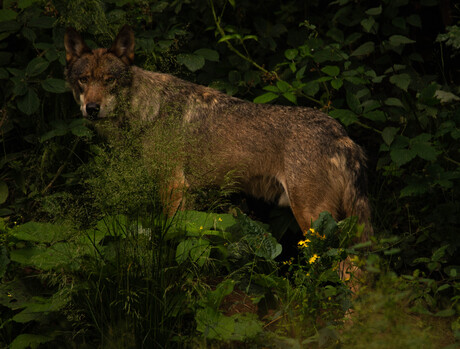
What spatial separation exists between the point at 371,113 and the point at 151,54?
2.07m

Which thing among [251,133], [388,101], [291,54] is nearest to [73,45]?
[251,133]

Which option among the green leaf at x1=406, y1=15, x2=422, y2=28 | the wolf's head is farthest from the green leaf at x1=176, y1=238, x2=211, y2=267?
the green leaf at x1=406, y1=15, x2=422, y2=28

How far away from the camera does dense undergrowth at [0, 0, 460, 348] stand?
3156 mm

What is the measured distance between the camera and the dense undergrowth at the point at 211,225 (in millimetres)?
3156

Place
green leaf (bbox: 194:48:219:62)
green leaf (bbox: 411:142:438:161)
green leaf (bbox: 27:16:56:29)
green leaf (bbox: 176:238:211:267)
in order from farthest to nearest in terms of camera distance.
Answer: green leaf (bbox: 194:48:219:62) < green leaf (bbox: 27:16:56:29) < green leaf (bbox: 411:142:438:161) < green leaf (bbox: 176:238:211:267)

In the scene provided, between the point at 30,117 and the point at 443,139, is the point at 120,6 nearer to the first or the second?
the point at 30,117

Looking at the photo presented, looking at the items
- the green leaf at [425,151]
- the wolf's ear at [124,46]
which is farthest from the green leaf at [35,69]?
→ the green leaf at [425,151]

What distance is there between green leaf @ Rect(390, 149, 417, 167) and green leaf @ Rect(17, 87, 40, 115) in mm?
3062

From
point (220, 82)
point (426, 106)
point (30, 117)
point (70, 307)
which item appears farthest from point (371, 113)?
point (30, 117)

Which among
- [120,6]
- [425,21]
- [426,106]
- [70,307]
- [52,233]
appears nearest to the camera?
[70,307]

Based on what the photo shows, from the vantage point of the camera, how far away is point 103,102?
14.9ft

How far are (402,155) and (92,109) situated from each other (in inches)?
100

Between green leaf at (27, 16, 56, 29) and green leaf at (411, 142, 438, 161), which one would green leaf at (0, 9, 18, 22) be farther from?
green leaf at (411, 142, 438, 161)

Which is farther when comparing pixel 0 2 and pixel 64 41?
pixel 0 2
